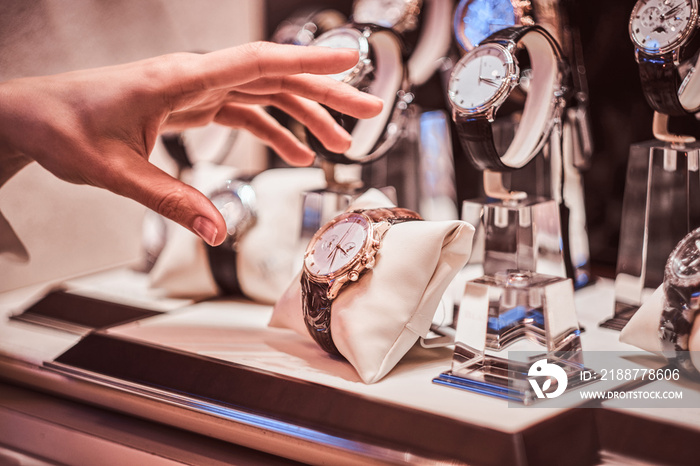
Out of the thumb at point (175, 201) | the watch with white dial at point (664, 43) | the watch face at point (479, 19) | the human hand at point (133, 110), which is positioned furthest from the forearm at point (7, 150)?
A: the watch with white dial at point (664, 43)

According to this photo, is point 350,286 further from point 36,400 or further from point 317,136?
point 36,400

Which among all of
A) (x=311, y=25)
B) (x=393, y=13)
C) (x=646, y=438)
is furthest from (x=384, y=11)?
(x=646, y=438)

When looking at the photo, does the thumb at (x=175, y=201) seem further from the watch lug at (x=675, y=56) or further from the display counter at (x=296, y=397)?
the watch lug at (x=675, y=56)

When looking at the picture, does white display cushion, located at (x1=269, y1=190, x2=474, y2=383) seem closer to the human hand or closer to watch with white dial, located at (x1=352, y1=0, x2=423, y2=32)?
the human hand

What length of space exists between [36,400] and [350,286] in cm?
45

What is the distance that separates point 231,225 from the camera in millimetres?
1118

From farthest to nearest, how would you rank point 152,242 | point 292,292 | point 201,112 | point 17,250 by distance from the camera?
point 152,242 → point 17,250 → point 201,112 → point 292,292

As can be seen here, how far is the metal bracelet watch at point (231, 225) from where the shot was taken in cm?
112

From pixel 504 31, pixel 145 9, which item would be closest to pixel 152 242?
pixel 145 9

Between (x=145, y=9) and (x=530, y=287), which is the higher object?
(x=145, y=9)

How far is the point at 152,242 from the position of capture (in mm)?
1265

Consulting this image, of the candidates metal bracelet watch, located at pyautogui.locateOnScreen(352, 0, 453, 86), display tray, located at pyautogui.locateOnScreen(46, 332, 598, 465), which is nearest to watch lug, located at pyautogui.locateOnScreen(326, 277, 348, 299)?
display tray, located at pyautogui.locateOnScreen(46, 332, 598, 465)

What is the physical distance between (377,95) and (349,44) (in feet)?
0.32

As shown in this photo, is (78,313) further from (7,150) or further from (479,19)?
(479,19)
